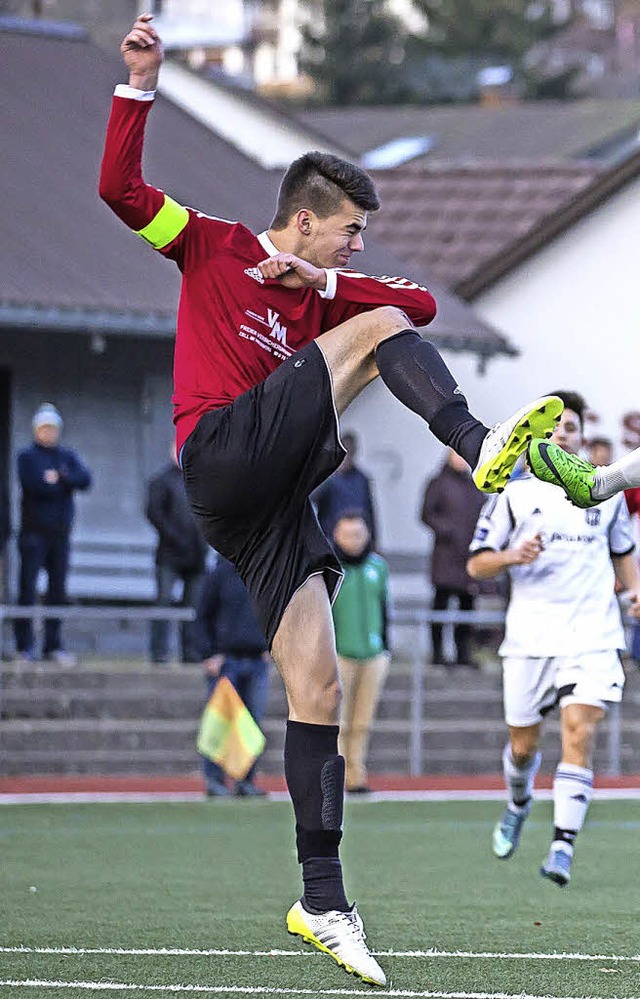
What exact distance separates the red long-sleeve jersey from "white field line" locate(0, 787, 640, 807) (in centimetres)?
877

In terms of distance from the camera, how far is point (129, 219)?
686cm

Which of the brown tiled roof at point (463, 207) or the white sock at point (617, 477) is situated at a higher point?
the brown tiled roof at point (463, 207)

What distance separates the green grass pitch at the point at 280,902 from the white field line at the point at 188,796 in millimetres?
363

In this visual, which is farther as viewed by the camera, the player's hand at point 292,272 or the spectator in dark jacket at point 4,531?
the spectator in dark jacket at point 4,531

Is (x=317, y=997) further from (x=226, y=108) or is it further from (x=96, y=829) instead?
(x=226, y=108)

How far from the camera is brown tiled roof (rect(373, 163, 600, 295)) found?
28.0 meters

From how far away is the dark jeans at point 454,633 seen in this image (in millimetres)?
19250

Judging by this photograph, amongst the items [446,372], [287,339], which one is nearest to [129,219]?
→ [287,339]

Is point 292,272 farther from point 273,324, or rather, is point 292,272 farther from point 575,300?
point 575,300

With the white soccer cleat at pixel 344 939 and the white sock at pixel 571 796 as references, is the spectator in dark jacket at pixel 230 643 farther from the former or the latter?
the white soccer cleat at pixel 344 939

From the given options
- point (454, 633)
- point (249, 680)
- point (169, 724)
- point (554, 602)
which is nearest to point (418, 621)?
point (454, 633)

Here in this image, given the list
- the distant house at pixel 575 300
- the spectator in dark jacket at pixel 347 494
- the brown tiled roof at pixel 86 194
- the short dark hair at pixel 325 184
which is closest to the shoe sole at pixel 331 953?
the short dark hair at pixel 325 184

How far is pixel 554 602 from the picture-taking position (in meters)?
10.6

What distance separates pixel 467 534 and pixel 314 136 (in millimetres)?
11816
